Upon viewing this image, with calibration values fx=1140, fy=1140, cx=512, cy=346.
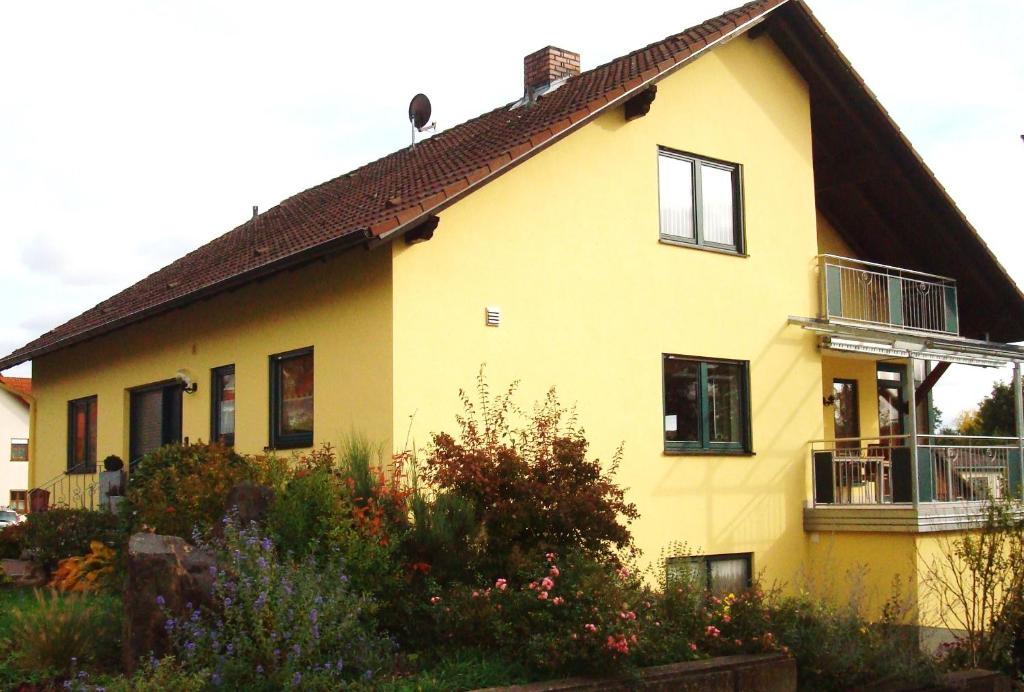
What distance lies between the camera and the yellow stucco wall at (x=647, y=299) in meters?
12.6

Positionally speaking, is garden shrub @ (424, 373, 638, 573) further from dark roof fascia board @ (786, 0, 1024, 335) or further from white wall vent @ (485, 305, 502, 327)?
dark roof fascia board @ (786, 0, 1024, 335)

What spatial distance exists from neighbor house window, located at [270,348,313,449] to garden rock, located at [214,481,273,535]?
3.81m

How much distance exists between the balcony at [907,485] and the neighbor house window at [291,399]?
7034 millimetres

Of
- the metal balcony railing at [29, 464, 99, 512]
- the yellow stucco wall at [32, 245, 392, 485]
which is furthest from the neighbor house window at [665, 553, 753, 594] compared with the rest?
the metal balcony railing at [29, 464, 99, 512]

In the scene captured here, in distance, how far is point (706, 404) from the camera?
1515cm

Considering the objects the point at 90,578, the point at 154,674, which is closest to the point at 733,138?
the point at 90,578

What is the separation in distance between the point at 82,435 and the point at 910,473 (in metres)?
14.0

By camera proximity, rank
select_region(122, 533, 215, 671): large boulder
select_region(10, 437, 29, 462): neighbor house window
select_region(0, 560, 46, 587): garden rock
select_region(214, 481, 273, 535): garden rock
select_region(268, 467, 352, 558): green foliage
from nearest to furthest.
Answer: select_region(122, 533, 215, 671): large boulder
select_region(268, 467, 352, 558): green foliage
select_region(214, 481, 273, 535): garden rock
select_region(0, 560, 46, 587): garden rock
select_region(10, 437, 29, 462): neighbor house window

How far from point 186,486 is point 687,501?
6.53 m

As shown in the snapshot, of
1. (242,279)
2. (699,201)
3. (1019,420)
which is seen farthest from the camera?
(1019,420)

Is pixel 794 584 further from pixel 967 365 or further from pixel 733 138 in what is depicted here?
pixel 733 138

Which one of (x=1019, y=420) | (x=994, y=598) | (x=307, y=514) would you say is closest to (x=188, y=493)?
(x=307, y=514)

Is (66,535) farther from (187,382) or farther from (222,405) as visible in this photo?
(187,382)

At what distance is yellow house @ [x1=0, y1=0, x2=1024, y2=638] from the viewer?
12727 mm
